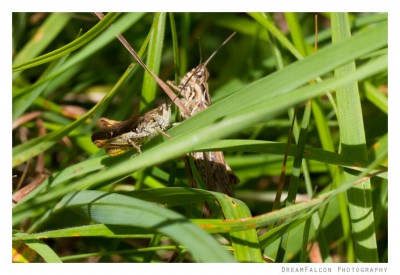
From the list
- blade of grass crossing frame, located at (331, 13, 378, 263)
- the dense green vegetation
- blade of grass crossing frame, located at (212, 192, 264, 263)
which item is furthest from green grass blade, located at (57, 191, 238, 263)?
blade of grass crossing frame, located at (331, 13, 378, 263)

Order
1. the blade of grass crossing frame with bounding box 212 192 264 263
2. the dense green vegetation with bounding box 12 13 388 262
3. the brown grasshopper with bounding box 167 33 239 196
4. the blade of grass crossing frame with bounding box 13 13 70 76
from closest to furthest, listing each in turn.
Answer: the dense green vegetation with bounding box 12 13 388 262 → the blade of grass crossing frame with bounding box 212 192 264 263 → the brown grasshopper with bounding box 167 33 239 196 → the blade of grass crossing frame with bounding box 13 13 70 76

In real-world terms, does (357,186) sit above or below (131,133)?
below

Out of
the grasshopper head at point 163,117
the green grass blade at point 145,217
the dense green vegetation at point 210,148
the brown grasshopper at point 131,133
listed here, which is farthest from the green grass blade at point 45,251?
the grasshopper head at point 163,117

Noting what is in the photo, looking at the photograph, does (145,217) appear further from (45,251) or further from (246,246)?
(45,251)

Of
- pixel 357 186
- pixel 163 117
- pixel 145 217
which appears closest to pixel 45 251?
pixel 145 217

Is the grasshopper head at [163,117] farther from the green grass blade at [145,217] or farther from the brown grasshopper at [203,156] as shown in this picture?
the green grass blade at [145,217]

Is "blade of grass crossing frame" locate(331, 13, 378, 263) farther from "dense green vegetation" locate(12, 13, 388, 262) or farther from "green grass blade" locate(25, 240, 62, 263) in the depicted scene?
"green grass blade" locate(25, 240, 62, 263)

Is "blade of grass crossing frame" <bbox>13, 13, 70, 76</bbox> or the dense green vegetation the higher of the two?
"blade of grass crossing frame" <bbox>13, 13, 70, 76</bbox>
